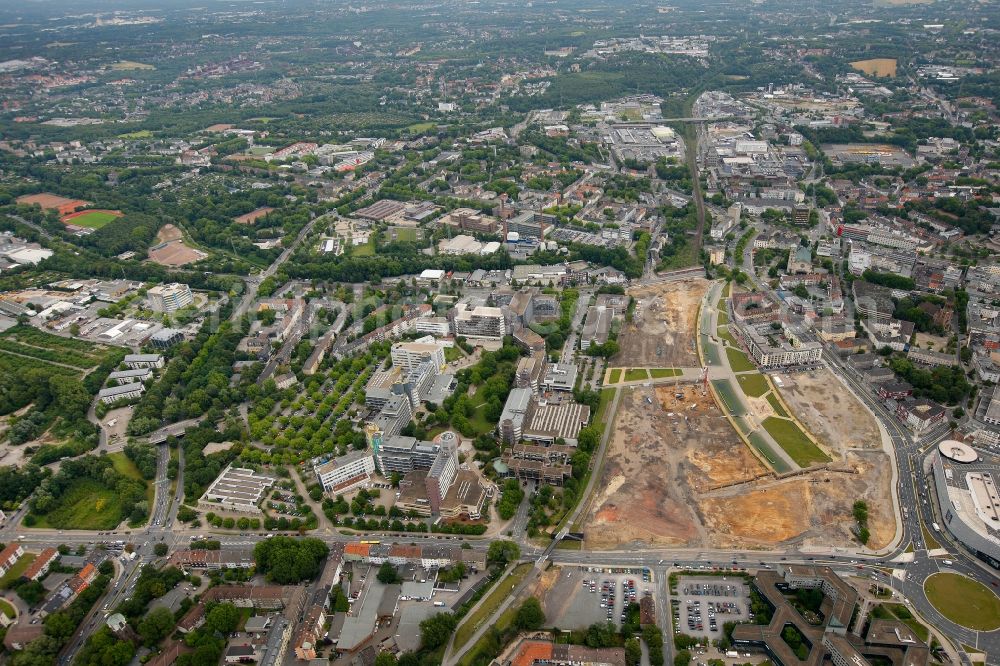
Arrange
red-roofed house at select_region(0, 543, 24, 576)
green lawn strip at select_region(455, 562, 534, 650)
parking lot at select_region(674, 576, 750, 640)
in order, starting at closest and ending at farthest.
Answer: parking lot at select_region(674, 576, 750, 640) < green lawn strip at select_region(455, 562, 534, 650) < red-roofed house at select_region(0, 543, 24, 576)

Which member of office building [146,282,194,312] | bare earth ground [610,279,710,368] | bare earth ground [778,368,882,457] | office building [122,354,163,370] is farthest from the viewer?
office building [146,282,194,312]

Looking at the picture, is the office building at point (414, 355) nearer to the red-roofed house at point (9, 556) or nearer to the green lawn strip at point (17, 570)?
the green lawn strip at point (17, 570)

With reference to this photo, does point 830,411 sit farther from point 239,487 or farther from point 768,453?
point 239,487

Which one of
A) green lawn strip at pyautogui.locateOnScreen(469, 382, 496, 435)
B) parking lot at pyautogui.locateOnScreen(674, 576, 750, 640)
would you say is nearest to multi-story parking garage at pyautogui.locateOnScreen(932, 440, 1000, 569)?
parking lot at pyautogui.locateOnScreen(674, 576, 750, 640)

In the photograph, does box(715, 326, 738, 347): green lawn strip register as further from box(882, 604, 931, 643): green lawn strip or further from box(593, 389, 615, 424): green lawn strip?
box(882, 604, 931, 643): green lawn strip

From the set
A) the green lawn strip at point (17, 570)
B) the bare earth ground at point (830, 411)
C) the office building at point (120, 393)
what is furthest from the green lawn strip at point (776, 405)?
the office building at point (120, 393)

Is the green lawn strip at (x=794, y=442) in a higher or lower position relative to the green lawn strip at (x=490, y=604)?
lower
